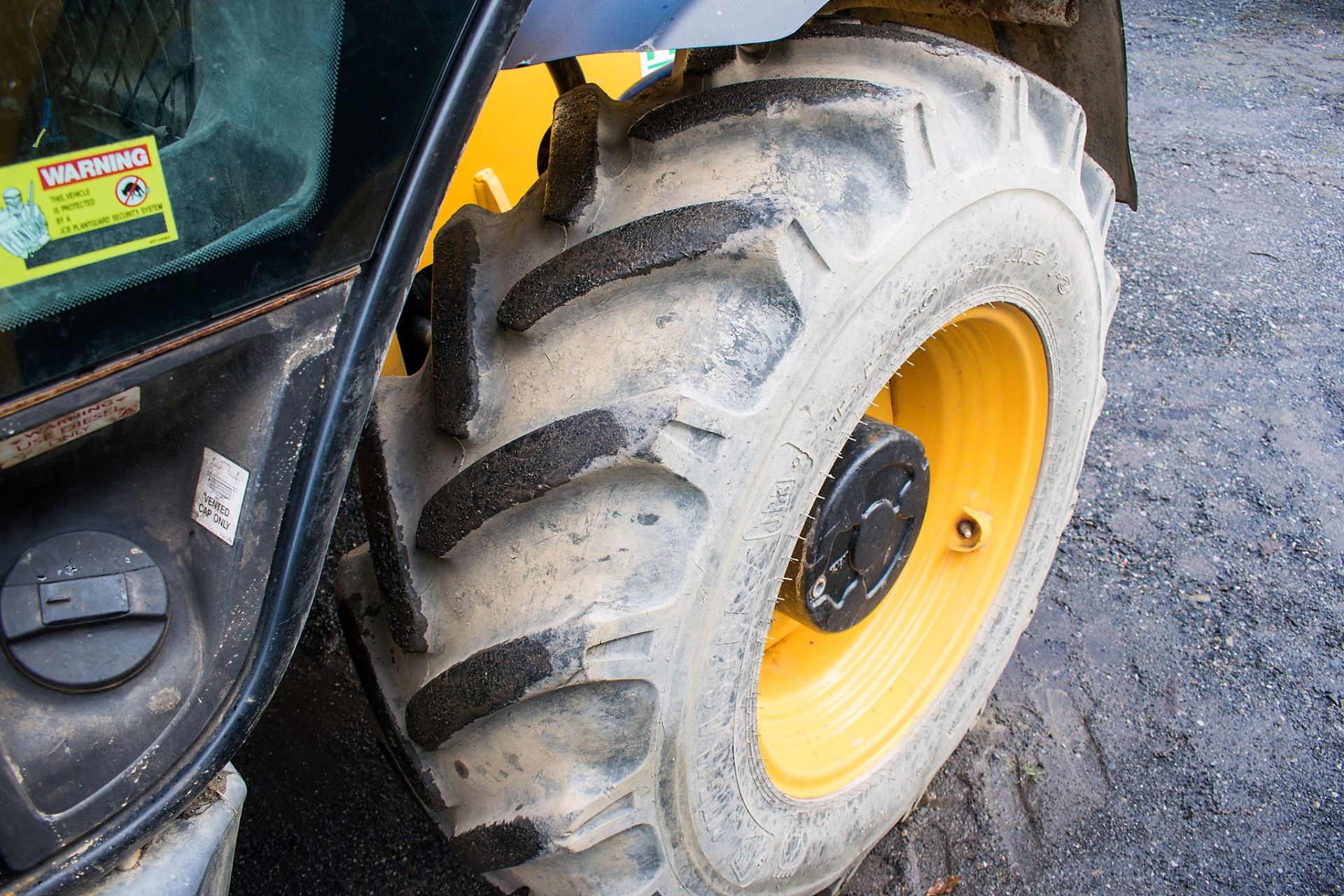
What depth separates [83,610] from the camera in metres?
0.71

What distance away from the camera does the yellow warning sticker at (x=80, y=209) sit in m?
0.60

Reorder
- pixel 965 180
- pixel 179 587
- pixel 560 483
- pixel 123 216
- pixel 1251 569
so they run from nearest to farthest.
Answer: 1. pixel 123 216
2. pixel 179 587
3. pixel 560 483
4. pixel 965 180
5. pixel 1251 569

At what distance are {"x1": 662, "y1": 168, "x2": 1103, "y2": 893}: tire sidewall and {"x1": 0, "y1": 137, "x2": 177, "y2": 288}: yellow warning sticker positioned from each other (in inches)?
20.3

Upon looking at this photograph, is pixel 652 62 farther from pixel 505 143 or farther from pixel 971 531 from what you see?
pixel 971 531

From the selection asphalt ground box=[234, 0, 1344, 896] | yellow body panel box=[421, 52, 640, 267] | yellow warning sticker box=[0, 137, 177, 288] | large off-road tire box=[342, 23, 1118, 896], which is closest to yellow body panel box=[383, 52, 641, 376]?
yellow body panel box=[421, 52, 640, 267]

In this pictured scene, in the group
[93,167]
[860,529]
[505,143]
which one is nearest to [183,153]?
[93,167]

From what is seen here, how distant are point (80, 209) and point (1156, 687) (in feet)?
5.98

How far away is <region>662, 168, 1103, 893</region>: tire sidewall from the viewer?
979 millimetres

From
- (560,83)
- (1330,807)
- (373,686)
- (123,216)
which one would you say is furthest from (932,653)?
(123,216)

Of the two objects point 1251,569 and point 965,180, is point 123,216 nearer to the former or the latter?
point 965,180

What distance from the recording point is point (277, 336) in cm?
73

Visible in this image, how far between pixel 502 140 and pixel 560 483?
102cm

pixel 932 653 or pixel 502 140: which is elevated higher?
pixel 502 140

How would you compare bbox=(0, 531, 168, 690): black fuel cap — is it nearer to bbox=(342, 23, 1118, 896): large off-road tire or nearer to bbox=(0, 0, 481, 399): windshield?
bbox=(0, 0, 481, 399): windshield
